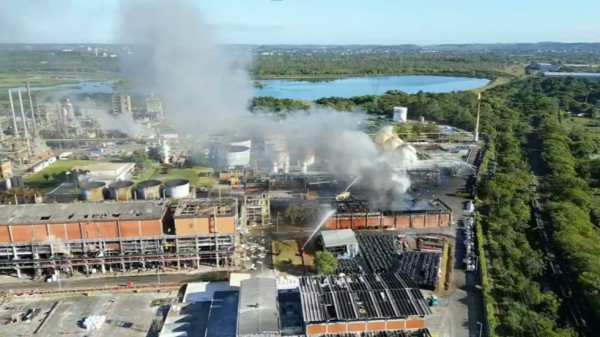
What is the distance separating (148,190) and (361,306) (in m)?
14.5

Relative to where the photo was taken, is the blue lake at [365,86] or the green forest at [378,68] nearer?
the blue lake at [365,86]

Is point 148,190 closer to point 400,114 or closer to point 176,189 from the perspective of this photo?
point 176,189

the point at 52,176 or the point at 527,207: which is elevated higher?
the point at 52,176

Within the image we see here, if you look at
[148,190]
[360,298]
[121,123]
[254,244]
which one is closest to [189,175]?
[148,190]

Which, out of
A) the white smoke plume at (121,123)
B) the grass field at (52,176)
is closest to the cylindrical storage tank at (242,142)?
the grass field at (52,176)

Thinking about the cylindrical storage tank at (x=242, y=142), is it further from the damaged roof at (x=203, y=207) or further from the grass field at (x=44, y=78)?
the grass field at (x=44, y=78)

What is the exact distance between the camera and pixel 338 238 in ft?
66.8

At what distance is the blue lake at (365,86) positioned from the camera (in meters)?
80.6

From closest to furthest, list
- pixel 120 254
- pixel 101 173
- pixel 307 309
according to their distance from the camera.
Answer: pixel 307 309 → pixel 120 254 → pixel 101 173

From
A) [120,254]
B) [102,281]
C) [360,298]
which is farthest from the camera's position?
[120,254]

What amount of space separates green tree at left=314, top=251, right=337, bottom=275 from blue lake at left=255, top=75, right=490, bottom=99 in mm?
58595

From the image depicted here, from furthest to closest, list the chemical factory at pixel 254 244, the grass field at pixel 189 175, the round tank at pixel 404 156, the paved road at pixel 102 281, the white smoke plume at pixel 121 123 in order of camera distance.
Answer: the white smoke plume at pixel 121 123
the round tank at pixel 404 156
the grass field at pixel 189 175
the paved road at pixel 102 281
the chemical factory at pixel 254 244

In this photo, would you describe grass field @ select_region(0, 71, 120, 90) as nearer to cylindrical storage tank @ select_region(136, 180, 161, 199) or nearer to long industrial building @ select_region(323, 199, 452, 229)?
cylindrical storage tank @ select_region(136, 180, 161, 199)

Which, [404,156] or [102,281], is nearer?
[102,281]
